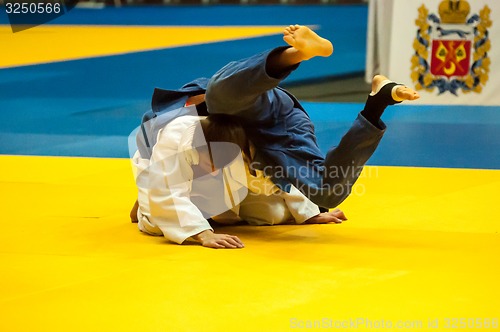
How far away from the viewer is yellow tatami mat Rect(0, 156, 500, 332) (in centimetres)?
284

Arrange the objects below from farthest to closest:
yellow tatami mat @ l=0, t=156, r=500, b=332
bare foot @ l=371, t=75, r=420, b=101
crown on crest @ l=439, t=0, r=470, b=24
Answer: crown on crest @ l=439, t=0, r=470, b=24 → bare foot @ l=371, t=75, r=420, b=101 → yellow tatami mat @ l=0, t=156, r=500, b=332

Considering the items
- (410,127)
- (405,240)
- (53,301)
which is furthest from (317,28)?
(53,301)

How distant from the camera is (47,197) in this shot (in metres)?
4.72

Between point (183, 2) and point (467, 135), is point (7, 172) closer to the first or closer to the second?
point (467, 135)

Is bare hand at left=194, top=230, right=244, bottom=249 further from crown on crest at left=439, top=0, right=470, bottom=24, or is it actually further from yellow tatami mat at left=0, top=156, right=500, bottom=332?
crown on crest at left=439, top=0, right=470, bottom=24

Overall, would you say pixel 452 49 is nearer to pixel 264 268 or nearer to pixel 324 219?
pixel 324 219

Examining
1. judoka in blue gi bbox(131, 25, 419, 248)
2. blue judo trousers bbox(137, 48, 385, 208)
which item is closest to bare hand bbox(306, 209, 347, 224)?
judoka in blue gi bbox(131, 25, 419, 248)

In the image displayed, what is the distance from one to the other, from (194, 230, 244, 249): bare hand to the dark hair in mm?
348

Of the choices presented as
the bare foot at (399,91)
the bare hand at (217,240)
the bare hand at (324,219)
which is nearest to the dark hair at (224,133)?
the bare hand at (217,240)

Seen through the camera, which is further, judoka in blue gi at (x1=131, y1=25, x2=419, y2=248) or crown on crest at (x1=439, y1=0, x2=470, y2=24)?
crown on crest at (x1=439, y1=0, x2=470, y2=24)

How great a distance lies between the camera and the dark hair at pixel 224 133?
3795mm

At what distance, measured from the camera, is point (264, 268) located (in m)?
3.41

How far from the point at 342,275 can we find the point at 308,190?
22.4 inches

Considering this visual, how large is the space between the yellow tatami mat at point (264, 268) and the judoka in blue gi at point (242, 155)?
0.12 meters
